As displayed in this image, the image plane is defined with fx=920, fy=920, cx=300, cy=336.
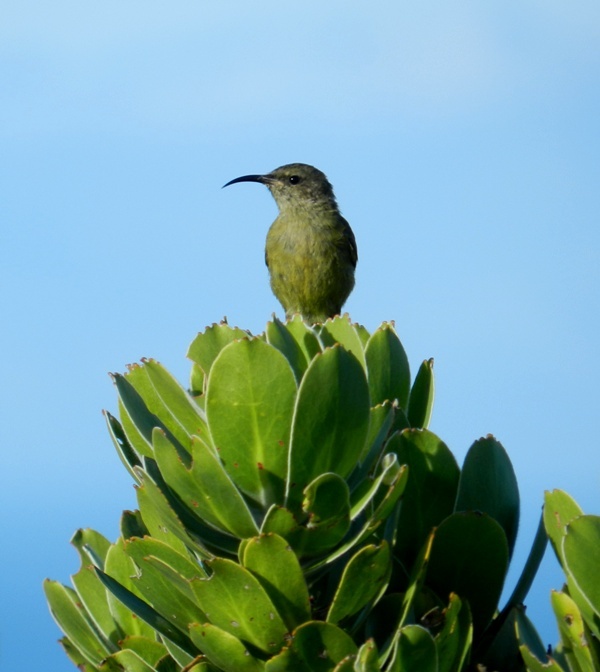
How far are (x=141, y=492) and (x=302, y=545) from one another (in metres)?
0.37

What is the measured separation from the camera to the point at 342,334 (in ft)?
6.21

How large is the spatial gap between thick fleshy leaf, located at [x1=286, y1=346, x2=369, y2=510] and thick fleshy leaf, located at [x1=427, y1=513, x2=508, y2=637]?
231 millimetres

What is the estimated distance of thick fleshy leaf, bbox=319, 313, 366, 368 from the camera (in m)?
1.85

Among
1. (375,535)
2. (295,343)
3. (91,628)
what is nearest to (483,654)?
(375,535)

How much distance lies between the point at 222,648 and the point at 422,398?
674 mm

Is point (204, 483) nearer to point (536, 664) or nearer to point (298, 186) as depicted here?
point (536, 664)

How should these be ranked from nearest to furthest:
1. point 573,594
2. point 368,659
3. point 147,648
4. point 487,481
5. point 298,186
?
1. point 368,659
2. point 573,594
3. point 487,481
4. point 147,648
5. point 298,186

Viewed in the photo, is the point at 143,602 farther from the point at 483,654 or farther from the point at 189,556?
the point at 483,654

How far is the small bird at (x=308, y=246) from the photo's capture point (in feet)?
25.6

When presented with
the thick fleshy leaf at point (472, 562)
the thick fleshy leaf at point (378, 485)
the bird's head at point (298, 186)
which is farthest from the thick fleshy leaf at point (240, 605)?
the bird's head at point (298, 186)

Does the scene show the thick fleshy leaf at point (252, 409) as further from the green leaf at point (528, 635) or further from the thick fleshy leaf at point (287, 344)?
the green leaf at point (528, 635)

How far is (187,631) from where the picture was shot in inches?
66.9

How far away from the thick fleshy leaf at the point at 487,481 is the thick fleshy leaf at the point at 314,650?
0.37 m

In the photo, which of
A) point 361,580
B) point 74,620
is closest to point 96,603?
point 74,620
